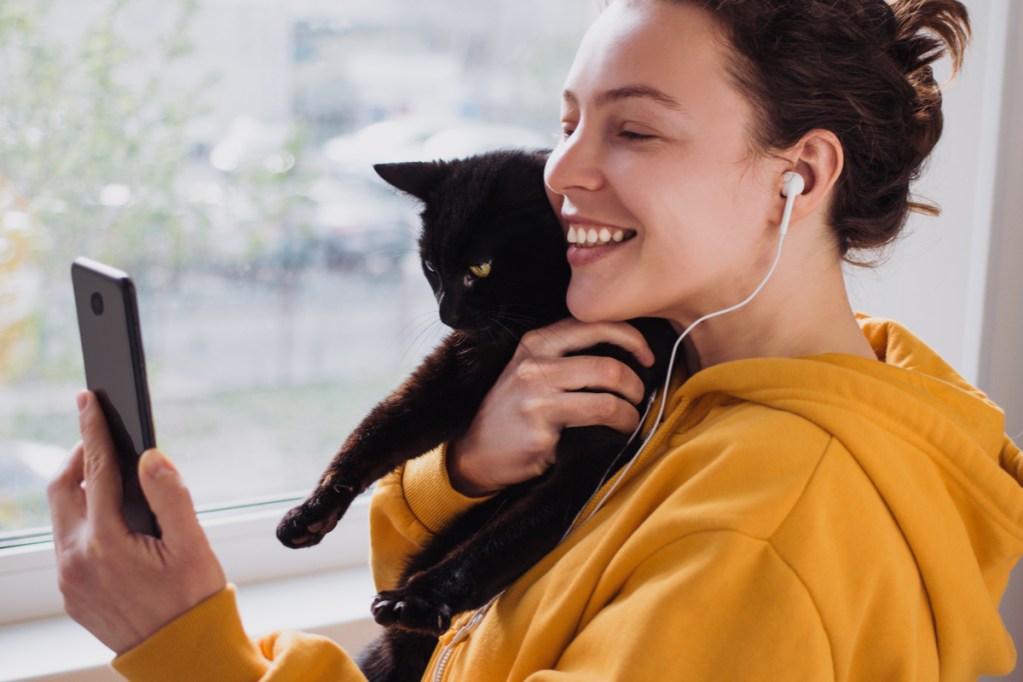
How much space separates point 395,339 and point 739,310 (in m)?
0.95

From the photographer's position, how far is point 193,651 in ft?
3.06

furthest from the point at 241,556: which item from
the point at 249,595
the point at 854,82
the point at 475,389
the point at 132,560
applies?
the point at 854,82

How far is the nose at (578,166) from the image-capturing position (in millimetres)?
1028

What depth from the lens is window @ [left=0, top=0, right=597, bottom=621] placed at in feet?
5.06

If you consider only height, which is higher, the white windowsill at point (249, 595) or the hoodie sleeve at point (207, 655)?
the hoodie sleeve at point (207, 655)

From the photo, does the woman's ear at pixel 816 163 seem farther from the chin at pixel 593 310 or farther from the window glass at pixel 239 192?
the window glass at pixel 239 192

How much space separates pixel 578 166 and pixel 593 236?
9 centimetres

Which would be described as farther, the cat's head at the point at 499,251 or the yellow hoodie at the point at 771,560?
the cat's head at the point at 499,251

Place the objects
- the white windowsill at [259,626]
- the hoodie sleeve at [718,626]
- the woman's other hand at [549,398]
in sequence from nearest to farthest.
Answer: the hoodie sleeve at [718,626] → the woman's other hand at [549,398] → the white windowsill at [259,626]

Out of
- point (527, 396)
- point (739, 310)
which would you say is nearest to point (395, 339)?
point (527, 396)

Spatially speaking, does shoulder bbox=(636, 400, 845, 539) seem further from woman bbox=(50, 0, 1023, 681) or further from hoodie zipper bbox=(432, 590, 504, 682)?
hoodie zipper bbox=(432, 590, 504, 682)

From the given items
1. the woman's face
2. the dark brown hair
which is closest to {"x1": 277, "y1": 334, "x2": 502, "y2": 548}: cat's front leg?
the woman's face

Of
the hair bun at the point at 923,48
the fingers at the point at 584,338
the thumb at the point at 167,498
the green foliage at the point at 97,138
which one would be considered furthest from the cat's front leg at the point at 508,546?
the green foliage at the point at 97,138

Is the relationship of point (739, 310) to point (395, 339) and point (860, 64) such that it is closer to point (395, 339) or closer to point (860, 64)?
point (860, 64)
